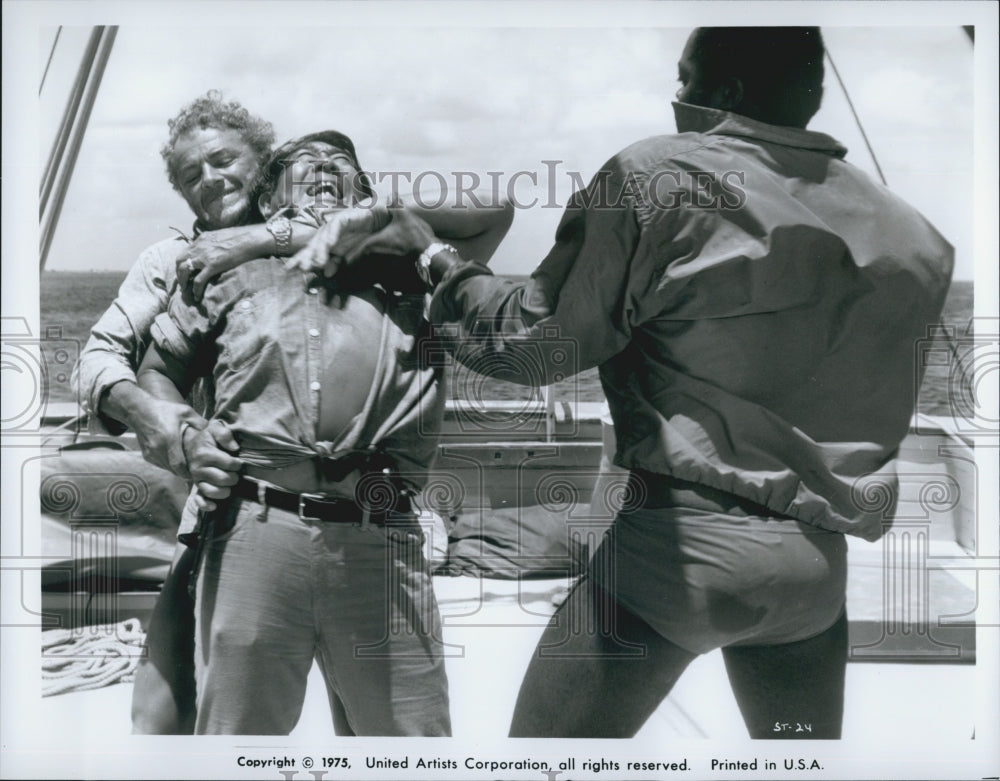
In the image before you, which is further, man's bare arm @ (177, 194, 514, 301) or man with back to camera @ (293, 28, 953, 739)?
man's bare arm @ (177, 194, 514, 301)

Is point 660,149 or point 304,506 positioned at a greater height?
point 660,149

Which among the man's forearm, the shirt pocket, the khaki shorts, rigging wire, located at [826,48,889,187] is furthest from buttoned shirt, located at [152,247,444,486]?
A: rigging wire, located at [826,48,889,187]

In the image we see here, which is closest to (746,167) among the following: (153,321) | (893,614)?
(893,614)

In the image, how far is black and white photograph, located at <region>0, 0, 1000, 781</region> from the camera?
2.69 metres

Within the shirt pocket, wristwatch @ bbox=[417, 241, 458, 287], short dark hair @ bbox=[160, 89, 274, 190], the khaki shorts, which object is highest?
short dark hair @ bbox=[160, 89, 274, 190]

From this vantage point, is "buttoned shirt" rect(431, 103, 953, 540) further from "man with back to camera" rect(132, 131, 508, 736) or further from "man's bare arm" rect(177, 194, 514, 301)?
"man with back to camera" rect(132, 131, 508, 736)

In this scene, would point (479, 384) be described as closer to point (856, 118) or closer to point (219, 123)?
point (219, 123)

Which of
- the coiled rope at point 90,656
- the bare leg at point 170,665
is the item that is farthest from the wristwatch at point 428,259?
the coiled rope at point 90,656

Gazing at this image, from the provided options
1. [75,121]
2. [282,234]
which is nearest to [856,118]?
[282,234]

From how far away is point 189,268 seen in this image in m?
2.83

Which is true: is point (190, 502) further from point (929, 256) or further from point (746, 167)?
point (929, 256)

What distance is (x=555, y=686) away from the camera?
9.14 feet

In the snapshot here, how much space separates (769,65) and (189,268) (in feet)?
4.89

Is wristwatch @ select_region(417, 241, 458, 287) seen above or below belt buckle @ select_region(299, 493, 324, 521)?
above
